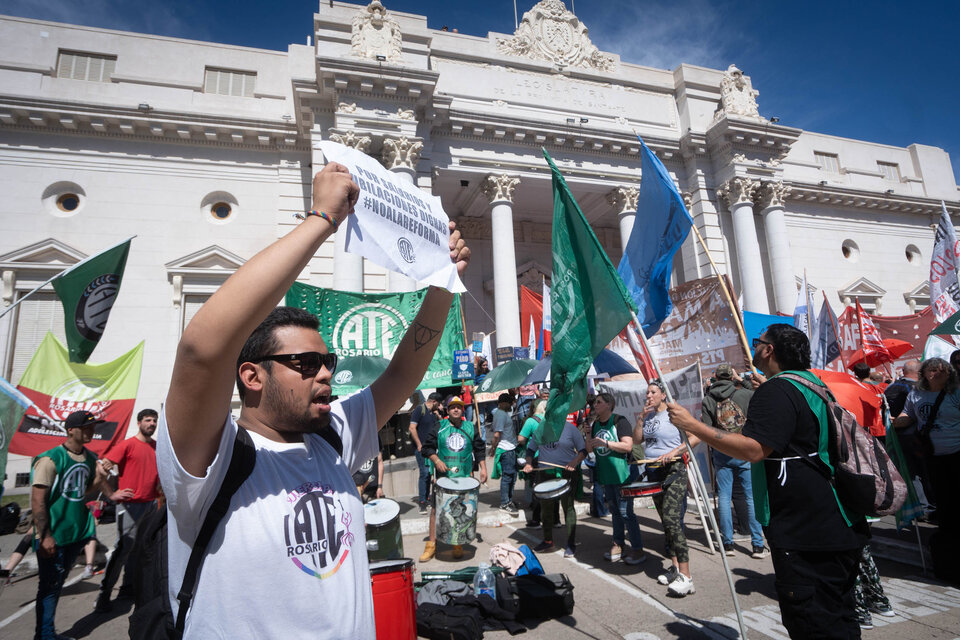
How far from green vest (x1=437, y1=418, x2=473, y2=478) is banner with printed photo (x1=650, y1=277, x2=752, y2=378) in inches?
129

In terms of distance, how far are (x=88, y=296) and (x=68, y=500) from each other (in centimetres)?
303

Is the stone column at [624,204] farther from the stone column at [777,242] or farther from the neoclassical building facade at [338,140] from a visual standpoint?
the stone column at [777,242]

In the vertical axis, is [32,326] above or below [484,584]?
above

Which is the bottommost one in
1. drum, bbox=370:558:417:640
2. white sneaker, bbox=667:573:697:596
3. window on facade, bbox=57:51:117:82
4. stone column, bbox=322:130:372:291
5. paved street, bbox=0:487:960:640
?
paved street, bbox=0:487:960:640

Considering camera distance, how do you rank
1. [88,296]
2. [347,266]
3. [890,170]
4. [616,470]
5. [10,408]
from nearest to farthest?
[10,408] → [616,470] → [88,296] → [347,266] → [890,170]

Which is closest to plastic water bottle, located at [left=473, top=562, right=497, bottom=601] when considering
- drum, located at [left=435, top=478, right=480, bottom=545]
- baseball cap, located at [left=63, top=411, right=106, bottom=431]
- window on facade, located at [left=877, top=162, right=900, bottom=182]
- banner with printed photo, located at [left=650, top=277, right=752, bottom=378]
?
drum, located at [left=435, top=478, right=480, bottom=545]

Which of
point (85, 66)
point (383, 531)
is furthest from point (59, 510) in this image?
point (85, 66)

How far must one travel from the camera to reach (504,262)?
55.4ft

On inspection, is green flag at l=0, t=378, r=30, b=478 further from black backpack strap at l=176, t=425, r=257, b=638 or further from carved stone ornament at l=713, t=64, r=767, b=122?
carved stone ornament at l=713, t=64, r=767, b=122

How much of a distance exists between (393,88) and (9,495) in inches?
551

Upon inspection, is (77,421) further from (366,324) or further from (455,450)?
(366,324)

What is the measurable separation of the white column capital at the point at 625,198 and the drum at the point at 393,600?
17.3 metres

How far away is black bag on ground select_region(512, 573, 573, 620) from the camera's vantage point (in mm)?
4355

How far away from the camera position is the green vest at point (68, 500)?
4.45 metres
